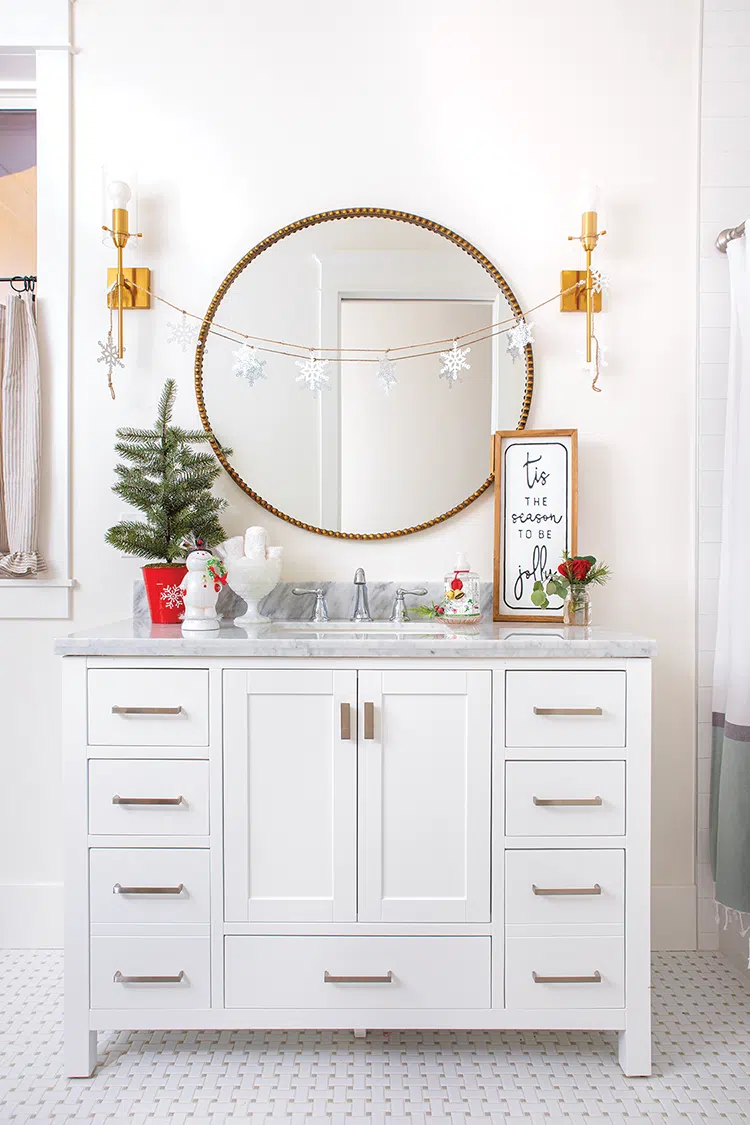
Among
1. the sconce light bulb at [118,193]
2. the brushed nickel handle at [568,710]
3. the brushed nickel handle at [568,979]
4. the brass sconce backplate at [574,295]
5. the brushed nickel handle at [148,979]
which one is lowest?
the brushed nickel handle at [148,979]

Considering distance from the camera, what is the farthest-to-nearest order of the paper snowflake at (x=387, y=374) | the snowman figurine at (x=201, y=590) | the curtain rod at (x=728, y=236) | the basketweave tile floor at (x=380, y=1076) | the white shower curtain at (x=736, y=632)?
the paper snowflake at (x=387, y=374) → the curtain rod at (x=728, y=236) → the white shower curtain at (x=736, y=632) → the snowman figurine at (x=201, y=590) → the basketweave tile floor at (x=380, y=1076)

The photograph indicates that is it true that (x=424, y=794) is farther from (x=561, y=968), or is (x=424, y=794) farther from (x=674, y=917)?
(x=674, y=917)

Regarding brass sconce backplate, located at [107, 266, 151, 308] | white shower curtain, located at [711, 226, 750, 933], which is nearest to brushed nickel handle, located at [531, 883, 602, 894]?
white shower curtain, located at [711, 226, 750, 933]

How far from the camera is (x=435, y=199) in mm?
2225

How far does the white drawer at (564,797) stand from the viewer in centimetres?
167

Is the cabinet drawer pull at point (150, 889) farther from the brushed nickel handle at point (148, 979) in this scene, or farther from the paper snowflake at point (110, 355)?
Result: the paper snowflake at point (110, 355)

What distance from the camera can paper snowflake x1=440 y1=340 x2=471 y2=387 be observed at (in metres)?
2.18

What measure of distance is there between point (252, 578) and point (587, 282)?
4.06ft

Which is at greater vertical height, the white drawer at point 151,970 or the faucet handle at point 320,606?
the faucet handle at point 320,606

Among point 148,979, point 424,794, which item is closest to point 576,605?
point 424,794

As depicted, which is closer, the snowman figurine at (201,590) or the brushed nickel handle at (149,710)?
the brushed nickel handle at (149,710)

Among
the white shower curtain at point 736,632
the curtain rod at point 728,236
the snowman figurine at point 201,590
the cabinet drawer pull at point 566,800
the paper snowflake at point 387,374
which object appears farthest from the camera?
the paper snowflake at point 387,374

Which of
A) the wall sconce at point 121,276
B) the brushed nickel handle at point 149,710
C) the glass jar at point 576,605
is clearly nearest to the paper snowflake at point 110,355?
the wall sconce at point 121,276

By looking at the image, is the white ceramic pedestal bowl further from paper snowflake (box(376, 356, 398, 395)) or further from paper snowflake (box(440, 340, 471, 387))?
paper snowflake (box(440, 340, 471, 387))
